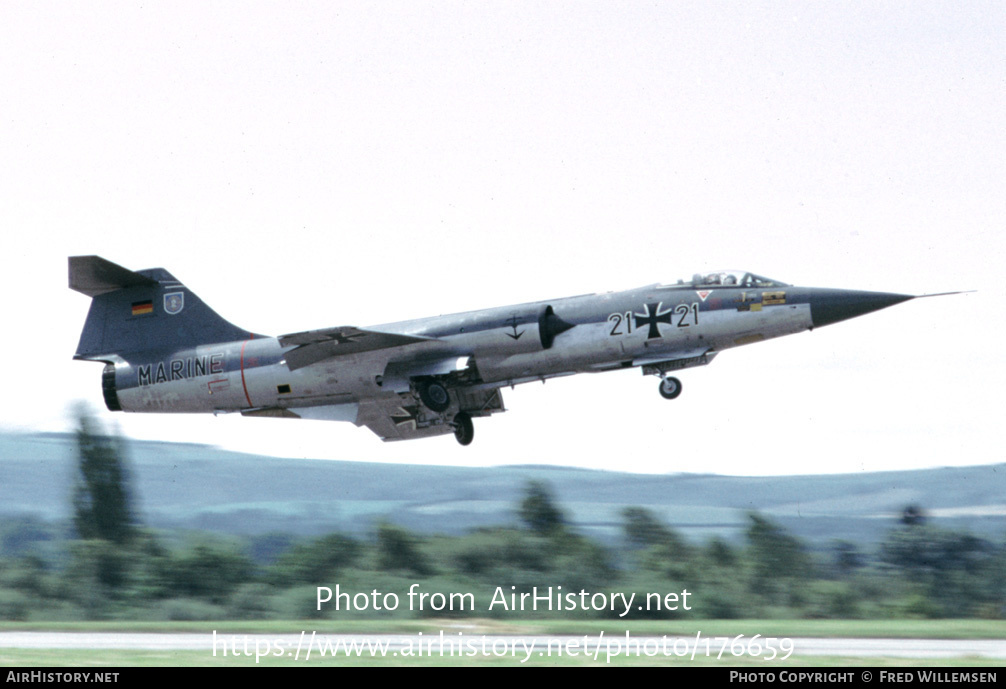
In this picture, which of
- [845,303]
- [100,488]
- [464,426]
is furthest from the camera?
[100,488]

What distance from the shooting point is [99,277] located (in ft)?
77.8

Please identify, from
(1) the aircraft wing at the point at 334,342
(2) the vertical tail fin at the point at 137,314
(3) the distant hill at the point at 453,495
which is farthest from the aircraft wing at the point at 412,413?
(3) the distant hill at the point at 453,495

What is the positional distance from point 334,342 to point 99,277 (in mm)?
6541

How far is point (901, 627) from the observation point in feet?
66.8

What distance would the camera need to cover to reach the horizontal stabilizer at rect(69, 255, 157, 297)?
2306 centimetres

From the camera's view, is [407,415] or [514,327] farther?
[407,415]

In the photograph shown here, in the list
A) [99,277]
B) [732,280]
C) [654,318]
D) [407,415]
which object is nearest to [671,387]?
[654,318]

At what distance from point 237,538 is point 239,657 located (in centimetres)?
2276

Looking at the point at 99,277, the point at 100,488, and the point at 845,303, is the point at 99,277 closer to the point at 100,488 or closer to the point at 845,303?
the point at 845,303

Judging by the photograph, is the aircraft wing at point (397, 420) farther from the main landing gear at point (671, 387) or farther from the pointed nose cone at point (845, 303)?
the pointed nose cone at point (845, 303)

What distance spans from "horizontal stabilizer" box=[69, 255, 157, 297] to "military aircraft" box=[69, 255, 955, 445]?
0.03 metres

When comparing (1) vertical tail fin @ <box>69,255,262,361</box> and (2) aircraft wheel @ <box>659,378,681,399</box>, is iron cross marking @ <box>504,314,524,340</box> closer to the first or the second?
(2) aircraft wheel @ <box>659,378,681,399</box>

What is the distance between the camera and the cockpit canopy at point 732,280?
18.7m

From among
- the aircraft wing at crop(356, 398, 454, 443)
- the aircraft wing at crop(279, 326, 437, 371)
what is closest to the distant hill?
the aircraft wing at crop(356, 398, 454, 443)
